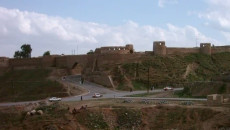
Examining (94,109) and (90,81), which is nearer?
(94,109)

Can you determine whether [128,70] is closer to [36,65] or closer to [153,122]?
[36,65]

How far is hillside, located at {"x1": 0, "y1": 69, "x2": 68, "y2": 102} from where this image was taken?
2176 inches

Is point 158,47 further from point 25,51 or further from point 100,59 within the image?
point 25,51

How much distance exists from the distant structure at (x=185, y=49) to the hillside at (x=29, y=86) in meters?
18.5

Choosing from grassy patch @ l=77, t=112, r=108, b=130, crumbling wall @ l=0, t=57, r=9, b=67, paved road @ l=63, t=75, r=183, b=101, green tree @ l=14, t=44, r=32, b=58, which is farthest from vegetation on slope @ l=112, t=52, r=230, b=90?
green tree @ l=14, t=44, r=32, b=58

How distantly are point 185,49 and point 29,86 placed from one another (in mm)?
26882

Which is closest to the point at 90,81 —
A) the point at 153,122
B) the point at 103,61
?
the point at 103,61

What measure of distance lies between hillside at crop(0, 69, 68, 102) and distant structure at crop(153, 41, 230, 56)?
18.5 meters

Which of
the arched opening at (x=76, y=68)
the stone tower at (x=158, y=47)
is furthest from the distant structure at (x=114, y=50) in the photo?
the arched opening at (x=76, y=68)

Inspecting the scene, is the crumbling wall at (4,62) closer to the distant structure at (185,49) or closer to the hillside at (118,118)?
the distant structure at (185,49)

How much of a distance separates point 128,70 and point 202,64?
1273 cm

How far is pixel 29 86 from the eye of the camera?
60781mm

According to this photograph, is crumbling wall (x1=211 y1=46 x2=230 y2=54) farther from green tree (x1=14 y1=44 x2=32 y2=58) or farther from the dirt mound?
green tree (x1=14 y1=44 x2=32 y2=58)

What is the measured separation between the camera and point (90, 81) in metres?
62.6
